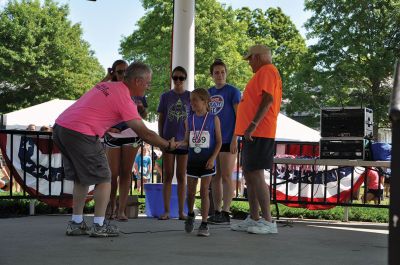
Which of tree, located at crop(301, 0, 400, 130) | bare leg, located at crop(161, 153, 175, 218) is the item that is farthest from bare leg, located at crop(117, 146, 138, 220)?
tree, located at crop(301, 0, 400, 130)

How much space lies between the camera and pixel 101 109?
214 inches

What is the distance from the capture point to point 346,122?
7.74 meters

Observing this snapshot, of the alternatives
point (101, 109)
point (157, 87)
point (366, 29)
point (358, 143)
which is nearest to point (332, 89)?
point (366, 29)

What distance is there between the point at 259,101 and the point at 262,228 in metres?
1.35

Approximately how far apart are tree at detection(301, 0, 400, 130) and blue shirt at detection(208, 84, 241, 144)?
89.9 feet

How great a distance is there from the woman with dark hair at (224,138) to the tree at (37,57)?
3609cm

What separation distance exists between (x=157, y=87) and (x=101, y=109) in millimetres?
27980

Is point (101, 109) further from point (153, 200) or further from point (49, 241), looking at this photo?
point (153, 200)

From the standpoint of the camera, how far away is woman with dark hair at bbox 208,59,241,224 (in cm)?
703

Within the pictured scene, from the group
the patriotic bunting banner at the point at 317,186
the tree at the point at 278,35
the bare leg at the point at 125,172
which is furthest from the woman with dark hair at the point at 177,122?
the tree at the point at 278,35

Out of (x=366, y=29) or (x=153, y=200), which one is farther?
(x=366, y=29)

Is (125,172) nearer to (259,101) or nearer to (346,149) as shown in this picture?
(259,101)

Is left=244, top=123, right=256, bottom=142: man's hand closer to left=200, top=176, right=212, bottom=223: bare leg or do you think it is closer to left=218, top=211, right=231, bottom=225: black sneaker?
left=200, top=176, right=212, bottom=223: bare leg

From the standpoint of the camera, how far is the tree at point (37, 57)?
41.8 m
